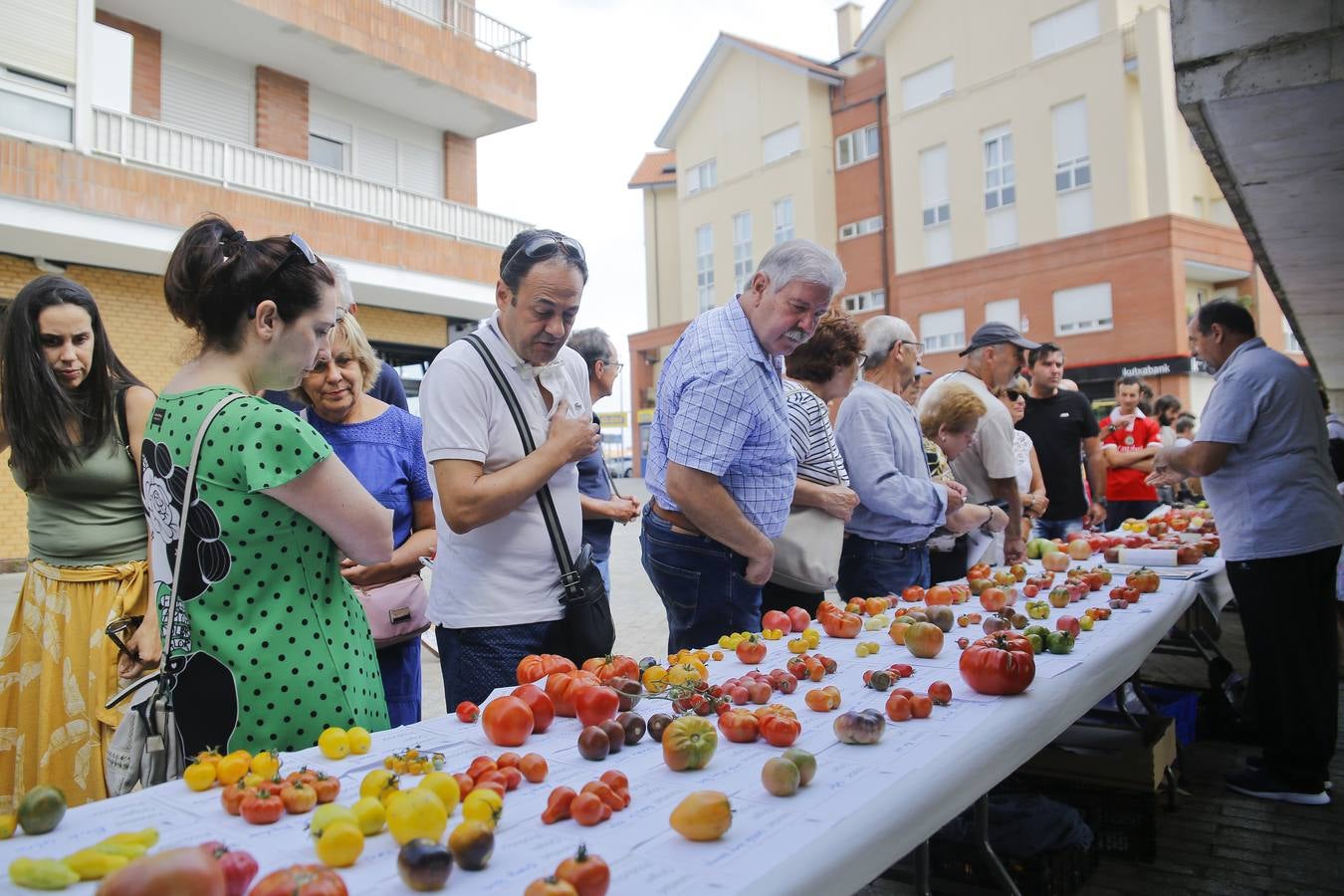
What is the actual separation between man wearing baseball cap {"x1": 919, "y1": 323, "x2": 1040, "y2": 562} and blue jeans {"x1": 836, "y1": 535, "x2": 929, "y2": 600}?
3.62 ft

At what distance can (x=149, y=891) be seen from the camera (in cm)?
95

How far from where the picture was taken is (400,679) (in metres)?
2.82

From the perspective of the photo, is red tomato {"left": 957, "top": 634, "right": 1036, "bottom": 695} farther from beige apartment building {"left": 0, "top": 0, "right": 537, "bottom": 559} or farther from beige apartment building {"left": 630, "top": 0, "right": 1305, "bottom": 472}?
beige apartment building {"left": 630, "top": 0, "right": 1305, "bottom": 472}

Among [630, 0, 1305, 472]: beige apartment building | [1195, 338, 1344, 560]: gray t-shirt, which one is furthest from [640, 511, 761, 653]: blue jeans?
[630, 0, 1305, 472]: beige apartment building

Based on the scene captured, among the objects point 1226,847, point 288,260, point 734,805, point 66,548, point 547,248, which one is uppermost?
point 547,248

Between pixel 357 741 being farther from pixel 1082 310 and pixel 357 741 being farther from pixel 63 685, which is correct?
pixel 1082 310

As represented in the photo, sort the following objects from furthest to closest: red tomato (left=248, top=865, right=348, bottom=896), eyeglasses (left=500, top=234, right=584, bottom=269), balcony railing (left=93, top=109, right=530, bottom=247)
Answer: balcony railing (left=93, top=109, right=530, bottom=247)
eyeglasses (left=500, top=234, right=584, bottom=269)
red tomato (left=248, top=865, right=348, bottom=896)

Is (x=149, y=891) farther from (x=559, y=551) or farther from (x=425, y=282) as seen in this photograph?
(x=425, y=282)

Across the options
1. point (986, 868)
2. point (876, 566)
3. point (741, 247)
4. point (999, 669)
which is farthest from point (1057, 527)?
point (741, 247)

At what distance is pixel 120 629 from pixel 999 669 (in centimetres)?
232

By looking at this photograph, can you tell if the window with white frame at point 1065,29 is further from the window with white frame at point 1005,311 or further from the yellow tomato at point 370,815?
the yellow tomato at point 370,815

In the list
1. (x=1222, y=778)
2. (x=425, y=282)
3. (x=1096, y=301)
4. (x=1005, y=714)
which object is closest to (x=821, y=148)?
(x=1096, y=301)

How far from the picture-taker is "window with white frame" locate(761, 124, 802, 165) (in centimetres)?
3065

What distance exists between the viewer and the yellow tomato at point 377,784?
134cm
